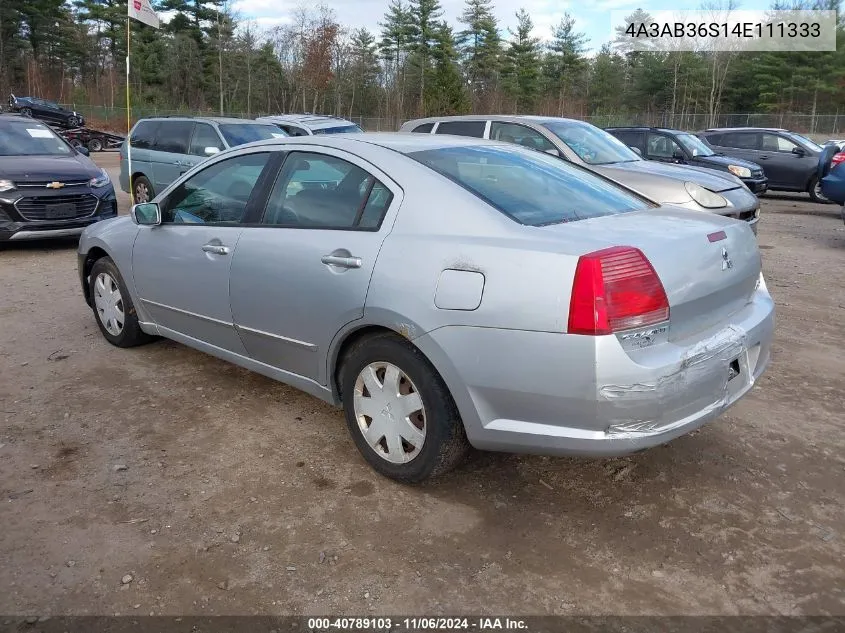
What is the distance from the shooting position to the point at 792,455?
3.56 m

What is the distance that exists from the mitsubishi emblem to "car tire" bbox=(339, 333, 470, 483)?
1.31 metres

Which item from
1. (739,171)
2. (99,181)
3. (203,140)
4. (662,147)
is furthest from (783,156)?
(99,181)

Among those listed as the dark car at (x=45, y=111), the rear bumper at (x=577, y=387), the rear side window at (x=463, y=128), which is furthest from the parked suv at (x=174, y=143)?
the dark car at (x=45, y=111)

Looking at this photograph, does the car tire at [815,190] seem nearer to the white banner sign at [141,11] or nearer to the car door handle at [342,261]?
the white banner sign at [141,11]

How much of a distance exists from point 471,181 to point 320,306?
0.93 m

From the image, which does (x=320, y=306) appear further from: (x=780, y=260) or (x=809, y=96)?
(x=809, y=96)

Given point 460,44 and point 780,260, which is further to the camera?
point 460,44

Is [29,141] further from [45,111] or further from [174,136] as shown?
[45,111]

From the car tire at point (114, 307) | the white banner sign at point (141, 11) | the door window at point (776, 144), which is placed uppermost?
the white banner sign at point (141, 11)

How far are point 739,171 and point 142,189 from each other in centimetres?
1080

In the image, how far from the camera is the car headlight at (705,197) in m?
7.62

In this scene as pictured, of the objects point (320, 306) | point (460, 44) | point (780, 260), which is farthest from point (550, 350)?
point (460, 44)

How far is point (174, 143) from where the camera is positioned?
1127 centimetres

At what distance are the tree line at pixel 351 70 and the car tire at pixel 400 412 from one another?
155 ft
